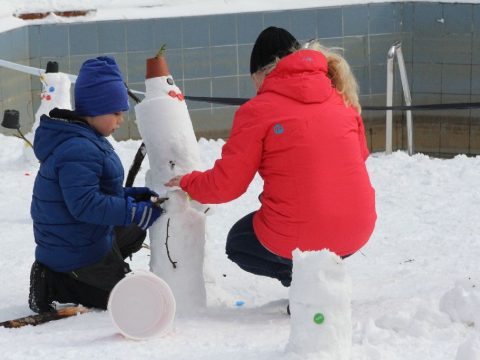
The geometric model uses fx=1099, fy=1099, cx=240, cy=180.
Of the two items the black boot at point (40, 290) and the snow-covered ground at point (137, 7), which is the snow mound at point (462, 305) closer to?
the black boot at point (40, 290)

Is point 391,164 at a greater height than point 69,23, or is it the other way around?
point 69,23

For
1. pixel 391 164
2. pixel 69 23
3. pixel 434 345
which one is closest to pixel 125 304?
pixel 434 345

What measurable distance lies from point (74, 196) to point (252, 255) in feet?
2.40

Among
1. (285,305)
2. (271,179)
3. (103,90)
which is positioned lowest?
(285,305)

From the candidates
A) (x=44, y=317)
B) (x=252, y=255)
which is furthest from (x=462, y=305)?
(x=44, y=317)

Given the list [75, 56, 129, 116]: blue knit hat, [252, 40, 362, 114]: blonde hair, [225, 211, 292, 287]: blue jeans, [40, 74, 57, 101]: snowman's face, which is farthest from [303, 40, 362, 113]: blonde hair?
[40, 74, 57, 101]: snowman's face

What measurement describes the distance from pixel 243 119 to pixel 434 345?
3.53 feet

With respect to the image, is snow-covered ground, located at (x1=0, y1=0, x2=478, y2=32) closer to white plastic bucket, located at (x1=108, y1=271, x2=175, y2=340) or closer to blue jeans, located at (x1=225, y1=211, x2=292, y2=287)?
blue jeans, located at (x1=225, y1=211, x2=292, y2=287)

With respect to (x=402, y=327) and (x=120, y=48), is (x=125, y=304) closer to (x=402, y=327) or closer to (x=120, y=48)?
(x=402, y=327)

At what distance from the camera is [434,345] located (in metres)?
3.46

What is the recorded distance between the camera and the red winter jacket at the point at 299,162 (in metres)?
3.94

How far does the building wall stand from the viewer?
31.4ft

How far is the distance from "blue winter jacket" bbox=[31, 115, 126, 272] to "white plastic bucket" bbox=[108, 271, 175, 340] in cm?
44

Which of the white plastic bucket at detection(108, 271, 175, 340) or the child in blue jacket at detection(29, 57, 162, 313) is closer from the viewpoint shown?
the white plastic bucket at detection(108, 271, 175, 340)
